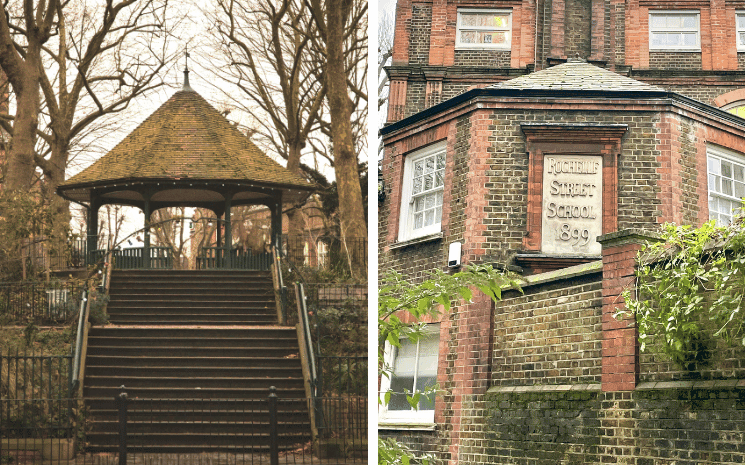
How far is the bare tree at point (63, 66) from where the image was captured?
8258 mm

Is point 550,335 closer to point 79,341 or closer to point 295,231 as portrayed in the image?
point 79,341

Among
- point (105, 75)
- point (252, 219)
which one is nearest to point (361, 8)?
point (105, 75)

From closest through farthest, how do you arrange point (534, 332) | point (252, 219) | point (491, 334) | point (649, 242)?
point (649, 242)
point (534, 332)
point (491, 334)
point (252, 219)

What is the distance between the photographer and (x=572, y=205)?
8992 mm

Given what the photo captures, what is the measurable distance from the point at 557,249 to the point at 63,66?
19.4 ft

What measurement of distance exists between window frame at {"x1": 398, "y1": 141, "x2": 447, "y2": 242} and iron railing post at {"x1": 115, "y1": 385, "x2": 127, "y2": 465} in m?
3.58

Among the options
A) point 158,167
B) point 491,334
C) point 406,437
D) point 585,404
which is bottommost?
point 406,437

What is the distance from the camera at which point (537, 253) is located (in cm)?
879

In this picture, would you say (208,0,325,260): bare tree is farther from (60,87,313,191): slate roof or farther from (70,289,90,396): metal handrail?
(70,289,90,396): metal handrail

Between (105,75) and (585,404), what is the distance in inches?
245

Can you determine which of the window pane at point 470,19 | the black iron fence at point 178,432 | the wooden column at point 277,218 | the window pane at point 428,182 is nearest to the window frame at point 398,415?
the black iron fence at point 178,432

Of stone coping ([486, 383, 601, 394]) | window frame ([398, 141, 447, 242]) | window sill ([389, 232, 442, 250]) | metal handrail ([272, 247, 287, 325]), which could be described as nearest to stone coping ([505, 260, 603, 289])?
stone coping ([486, 383, 601, 394])

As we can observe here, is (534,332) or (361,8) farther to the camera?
(361,8)

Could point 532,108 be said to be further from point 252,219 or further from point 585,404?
point 252,219
